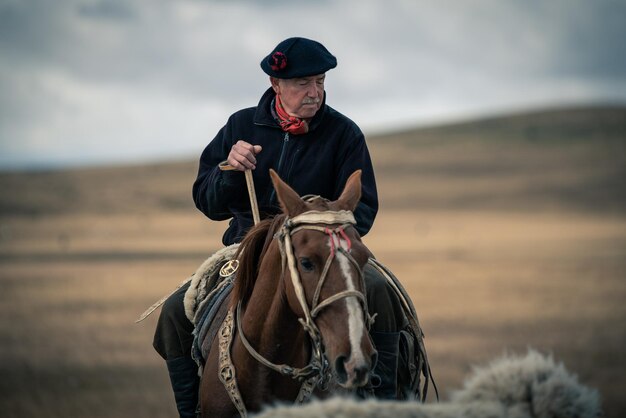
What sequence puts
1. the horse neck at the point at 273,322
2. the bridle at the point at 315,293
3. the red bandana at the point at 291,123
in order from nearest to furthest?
the bridle at the point at 315,293 → the horse neck at the point at 273,322 → the red bandana at the point at 291,123

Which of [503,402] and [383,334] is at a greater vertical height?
[503,402]

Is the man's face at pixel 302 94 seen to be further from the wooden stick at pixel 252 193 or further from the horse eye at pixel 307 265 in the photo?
the horse eye at pixel 307 265

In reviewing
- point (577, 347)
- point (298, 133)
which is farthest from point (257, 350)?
point (577, 347)

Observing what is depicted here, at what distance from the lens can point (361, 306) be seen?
4.36 metres

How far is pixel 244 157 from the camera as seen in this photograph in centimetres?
539

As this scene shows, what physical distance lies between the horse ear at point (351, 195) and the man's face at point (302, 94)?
0.83 metres

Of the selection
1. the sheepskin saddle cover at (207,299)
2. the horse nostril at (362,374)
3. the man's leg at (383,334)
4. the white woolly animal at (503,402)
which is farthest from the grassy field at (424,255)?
the white woolly animal at (503,402)

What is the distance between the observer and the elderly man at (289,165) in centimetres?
542

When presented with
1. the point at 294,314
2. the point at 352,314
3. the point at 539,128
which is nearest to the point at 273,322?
the point at 294,314

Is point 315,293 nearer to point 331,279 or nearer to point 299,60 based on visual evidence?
point 331,279

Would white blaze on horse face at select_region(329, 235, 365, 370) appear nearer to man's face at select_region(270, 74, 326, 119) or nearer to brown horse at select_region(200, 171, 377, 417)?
brown horse at select_region(200, 171, 377, 417)

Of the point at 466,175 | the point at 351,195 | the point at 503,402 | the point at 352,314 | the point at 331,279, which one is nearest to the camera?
the point at 503,402

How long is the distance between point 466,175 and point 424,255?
78.6 ft

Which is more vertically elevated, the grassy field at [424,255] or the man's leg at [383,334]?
the man's leg at [383,334]
